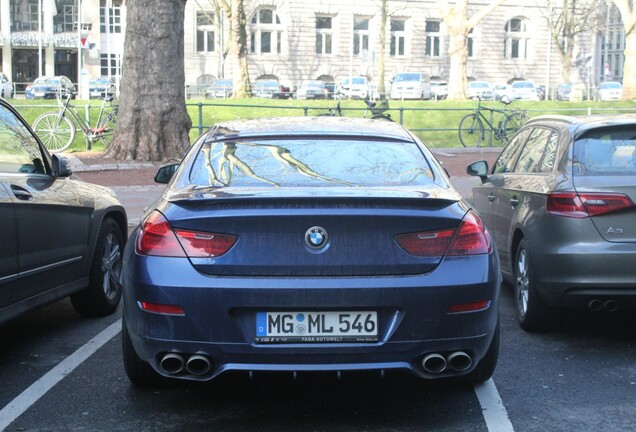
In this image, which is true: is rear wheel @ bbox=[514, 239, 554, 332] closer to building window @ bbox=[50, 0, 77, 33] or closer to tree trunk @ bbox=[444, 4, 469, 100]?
tree trunk @ bbox=[444, 4, 469, 100]

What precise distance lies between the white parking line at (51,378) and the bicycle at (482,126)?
19.1 m

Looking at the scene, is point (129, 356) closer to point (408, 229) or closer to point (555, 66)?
point (408, 229)

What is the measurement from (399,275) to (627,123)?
2.79 m

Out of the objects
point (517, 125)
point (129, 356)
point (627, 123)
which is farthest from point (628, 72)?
point (129, 356)

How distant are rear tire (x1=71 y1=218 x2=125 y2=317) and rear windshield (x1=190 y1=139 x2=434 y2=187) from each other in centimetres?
188

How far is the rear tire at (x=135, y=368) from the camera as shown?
4.91 metres

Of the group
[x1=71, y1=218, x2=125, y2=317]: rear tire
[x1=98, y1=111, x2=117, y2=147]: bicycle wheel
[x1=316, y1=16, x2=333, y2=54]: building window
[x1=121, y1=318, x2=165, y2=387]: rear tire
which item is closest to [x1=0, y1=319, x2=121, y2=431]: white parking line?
[x1=71, y1=218, x2=125, y2=317]: rear tire

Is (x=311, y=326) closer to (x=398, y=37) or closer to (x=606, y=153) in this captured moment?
(x=606, y=153)

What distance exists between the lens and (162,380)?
511cm

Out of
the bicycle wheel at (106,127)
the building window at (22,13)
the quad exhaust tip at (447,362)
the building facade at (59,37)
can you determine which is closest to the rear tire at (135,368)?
the quad exhaust tip at (447,362)

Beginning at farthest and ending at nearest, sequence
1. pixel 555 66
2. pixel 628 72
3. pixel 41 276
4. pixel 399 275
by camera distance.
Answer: pixel 555 66
pixel 628 72
pixel 41 276
pixel 399 275

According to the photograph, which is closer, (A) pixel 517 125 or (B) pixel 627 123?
(B) pixel 627 123

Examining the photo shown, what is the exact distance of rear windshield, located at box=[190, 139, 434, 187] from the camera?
4.77m

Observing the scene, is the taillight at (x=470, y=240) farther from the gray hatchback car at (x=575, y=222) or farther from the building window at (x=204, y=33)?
the building window at (x=204, y=33)
